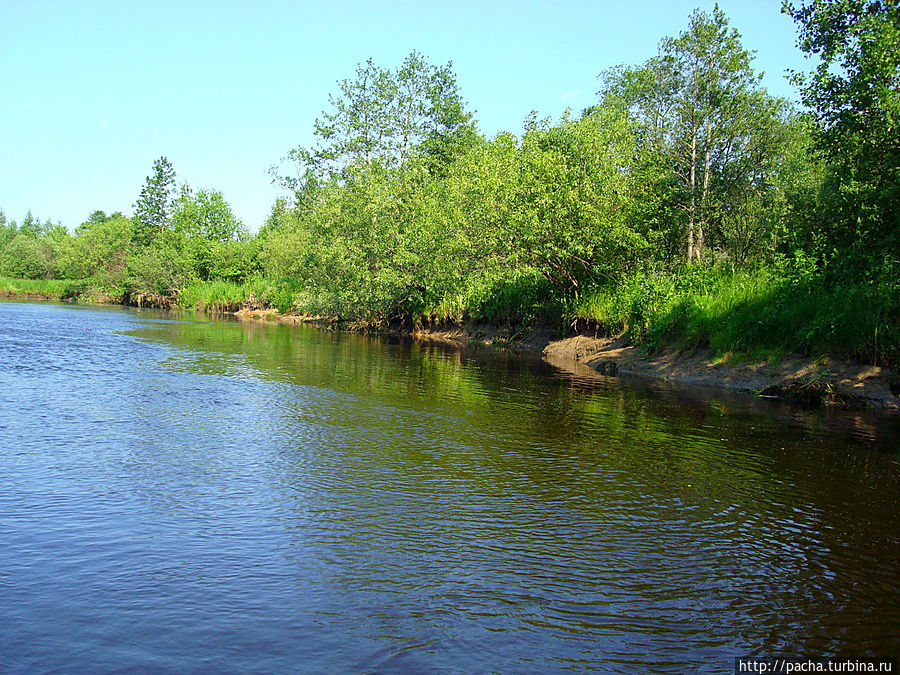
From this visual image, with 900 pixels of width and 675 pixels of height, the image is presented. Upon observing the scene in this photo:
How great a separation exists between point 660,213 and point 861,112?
1472 centimetres

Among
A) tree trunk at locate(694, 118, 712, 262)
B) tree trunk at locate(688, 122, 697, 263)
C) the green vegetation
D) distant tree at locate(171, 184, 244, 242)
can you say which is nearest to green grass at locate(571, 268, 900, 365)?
the green vegetation

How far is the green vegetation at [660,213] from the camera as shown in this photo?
61.7 ft

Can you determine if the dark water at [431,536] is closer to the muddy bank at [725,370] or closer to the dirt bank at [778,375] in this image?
the dirt bank at [778,375]

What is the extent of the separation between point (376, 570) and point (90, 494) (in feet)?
15.3

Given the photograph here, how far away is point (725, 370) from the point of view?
23.2 metres

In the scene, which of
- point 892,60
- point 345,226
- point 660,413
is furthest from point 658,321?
Result: point 345,226

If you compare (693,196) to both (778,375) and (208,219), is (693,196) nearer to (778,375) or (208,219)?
(778,375)

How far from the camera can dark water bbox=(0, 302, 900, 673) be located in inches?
232

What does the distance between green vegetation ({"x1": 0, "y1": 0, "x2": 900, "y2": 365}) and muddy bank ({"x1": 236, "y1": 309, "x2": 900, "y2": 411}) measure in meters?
0.61

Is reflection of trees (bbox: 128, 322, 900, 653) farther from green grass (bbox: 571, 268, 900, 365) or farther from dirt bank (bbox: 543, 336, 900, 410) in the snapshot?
green grass (bbox: 571, 268, 900, 365)

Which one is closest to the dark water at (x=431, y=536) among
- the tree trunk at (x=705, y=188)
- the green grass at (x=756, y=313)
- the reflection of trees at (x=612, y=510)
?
→ the reflection of trees at (x=612, y=510)

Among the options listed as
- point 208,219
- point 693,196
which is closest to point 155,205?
point 208,219

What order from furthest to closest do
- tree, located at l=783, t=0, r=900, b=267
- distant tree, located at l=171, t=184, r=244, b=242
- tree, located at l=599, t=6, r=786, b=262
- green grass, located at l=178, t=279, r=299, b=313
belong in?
distant tree, located at l=171, t=184, r=244, b=242 → green grass, located at l=178, t=279, r=299, b=313 → tree, located at l=599, t=6, r=786, b=262 → tree, located at l=783, t=0, r=900, b=267

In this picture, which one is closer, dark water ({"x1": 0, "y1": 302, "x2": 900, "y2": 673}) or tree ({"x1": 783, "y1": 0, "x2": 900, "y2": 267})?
dark water ({"x1": 0, "y1": 302, "x2": 900, "y2": 673})
